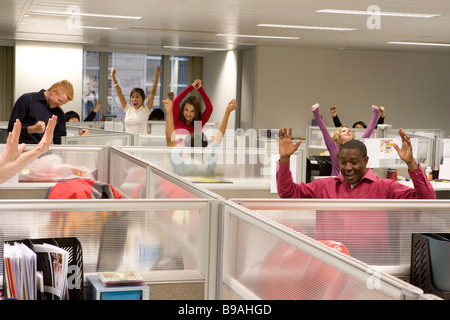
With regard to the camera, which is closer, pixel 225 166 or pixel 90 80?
pixel 225 166

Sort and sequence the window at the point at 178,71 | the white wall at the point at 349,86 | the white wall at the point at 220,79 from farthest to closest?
the window at the point at 178,71
the white wall at the point at 220,79
the white wall at the point at 349,86

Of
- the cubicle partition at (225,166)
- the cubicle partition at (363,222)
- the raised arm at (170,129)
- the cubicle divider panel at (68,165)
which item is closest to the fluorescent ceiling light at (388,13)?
the raised arm at (170,129)

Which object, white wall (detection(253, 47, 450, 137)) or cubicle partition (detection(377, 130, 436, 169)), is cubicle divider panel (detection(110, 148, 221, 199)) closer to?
cubicle partition (detection(377, 130, 436, 169))

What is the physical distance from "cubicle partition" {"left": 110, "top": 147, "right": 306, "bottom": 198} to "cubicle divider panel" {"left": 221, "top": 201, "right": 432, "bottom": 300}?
207cm

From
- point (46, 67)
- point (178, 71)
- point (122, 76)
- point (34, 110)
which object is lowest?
point (34, 110)

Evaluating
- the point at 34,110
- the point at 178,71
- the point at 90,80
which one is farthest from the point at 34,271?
the point at 178,71

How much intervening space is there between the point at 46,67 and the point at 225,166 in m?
7.55

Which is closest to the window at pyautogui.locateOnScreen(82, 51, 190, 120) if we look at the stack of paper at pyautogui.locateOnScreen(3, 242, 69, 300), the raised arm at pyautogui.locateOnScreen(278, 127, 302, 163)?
the raised arm at pyautogui.locateOnScreen(278, 127, 302, 163)

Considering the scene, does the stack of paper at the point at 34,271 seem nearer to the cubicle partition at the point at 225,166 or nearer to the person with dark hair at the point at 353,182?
the person with dark hair at the point at 353,182

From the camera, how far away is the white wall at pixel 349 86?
38.2ft

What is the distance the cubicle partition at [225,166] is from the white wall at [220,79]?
823 cm

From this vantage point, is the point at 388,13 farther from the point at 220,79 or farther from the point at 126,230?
the point at 220,79

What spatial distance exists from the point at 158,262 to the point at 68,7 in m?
5.59

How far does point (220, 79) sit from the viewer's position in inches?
518
